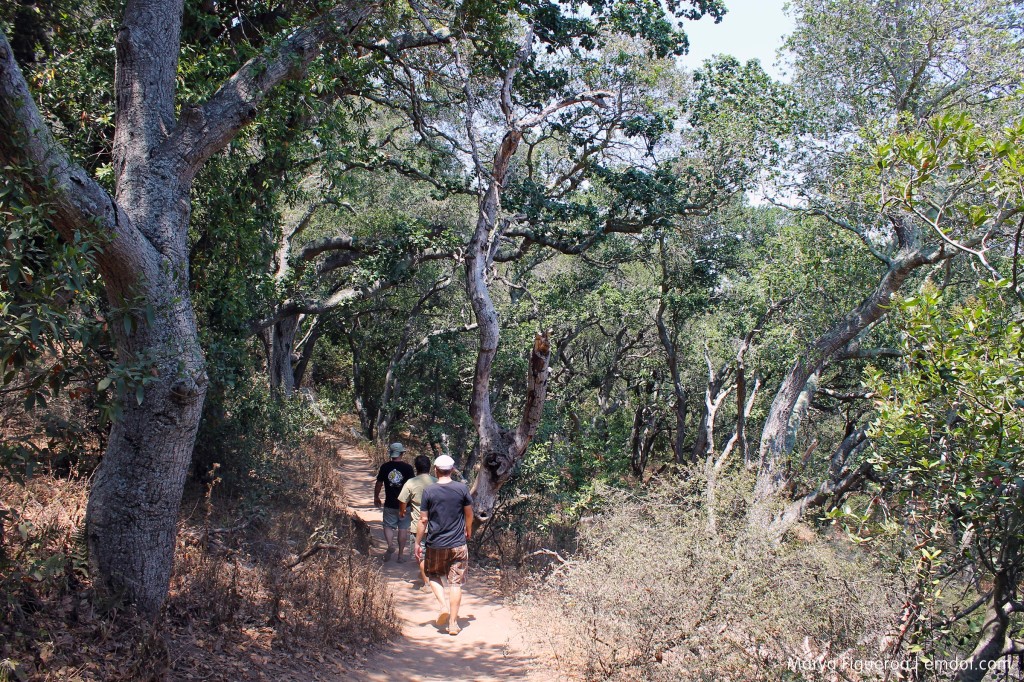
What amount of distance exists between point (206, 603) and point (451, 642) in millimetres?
2480

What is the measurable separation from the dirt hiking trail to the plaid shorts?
0.66 meters

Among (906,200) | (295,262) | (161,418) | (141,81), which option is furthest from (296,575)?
(295,262)

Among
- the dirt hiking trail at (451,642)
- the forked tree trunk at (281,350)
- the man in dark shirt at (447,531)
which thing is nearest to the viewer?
the dirt hiking trail at (451,642)

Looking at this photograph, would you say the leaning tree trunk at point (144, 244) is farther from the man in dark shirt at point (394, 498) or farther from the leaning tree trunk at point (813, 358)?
the leaning tree trunk at point (813, 358)

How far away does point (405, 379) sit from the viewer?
16.0m

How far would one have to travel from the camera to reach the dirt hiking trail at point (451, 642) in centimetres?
575

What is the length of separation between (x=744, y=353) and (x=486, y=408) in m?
6.51

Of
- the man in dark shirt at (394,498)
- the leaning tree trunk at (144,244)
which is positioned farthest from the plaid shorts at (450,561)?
the leaning tree trunk at (144,244)

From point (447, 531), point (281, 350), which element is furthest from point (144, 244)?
point (281, 350)

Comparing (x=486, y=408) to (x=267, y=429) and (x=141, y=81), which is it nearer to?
(x=267, y=429)

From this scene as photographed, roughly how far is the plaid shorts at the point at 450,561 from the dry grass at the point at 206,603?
2.23 ft

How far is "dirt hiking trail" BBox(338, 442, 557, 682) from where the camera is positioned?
5.75 metres

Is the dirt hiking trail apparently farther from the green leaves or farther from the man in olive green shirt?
the green leaves

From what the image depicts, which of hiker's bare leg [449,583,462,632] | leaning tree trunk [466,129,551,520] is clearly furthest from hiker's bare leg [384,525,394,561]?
hiker's bare leg [449,583,462,632]
